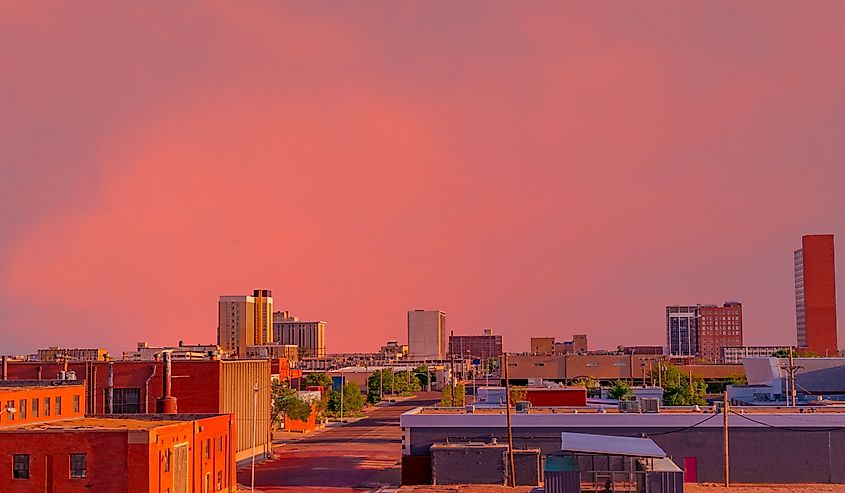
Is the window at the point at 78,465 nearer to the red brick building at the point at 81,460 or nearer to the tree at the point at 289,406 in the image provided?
the red brick building at the point at 81,460

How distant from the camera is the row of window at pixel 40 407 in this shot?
7394 centimetres

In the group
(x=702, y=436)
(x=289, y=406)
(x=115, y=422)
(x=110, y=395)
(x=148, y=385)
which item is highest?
(x=148, y=385)

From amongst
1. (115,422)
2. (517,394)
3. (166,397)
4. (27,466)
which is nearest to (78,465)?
(27,466)

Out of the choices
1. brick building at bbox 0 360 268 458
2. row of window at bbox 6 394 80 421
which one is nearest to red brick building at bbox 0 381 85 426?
row of window at bbox 6 394 80 421

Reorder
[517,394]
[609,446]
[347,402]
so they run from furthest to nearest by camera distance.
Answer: [347,402]
[517,394]
[609,446]

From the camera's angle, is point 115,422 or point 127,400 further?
point 127,400

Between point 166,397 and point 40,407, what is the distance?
1107cm

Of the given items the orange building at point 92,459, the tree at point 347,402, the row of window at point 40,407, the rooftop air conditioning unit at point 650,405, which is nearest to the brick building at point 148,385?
the row of window at point 40,407

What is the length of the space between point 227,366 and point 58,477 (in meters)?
38.7

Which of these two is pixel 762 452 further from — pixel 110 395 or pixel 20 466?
pixel 110 395

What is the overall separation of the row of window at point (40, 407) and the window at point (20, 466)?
9.89 m

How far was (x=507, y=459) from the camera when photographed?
252 ft

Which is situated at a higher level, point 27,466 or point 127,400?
point 127,400

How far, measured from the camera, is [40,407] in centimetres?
7762
